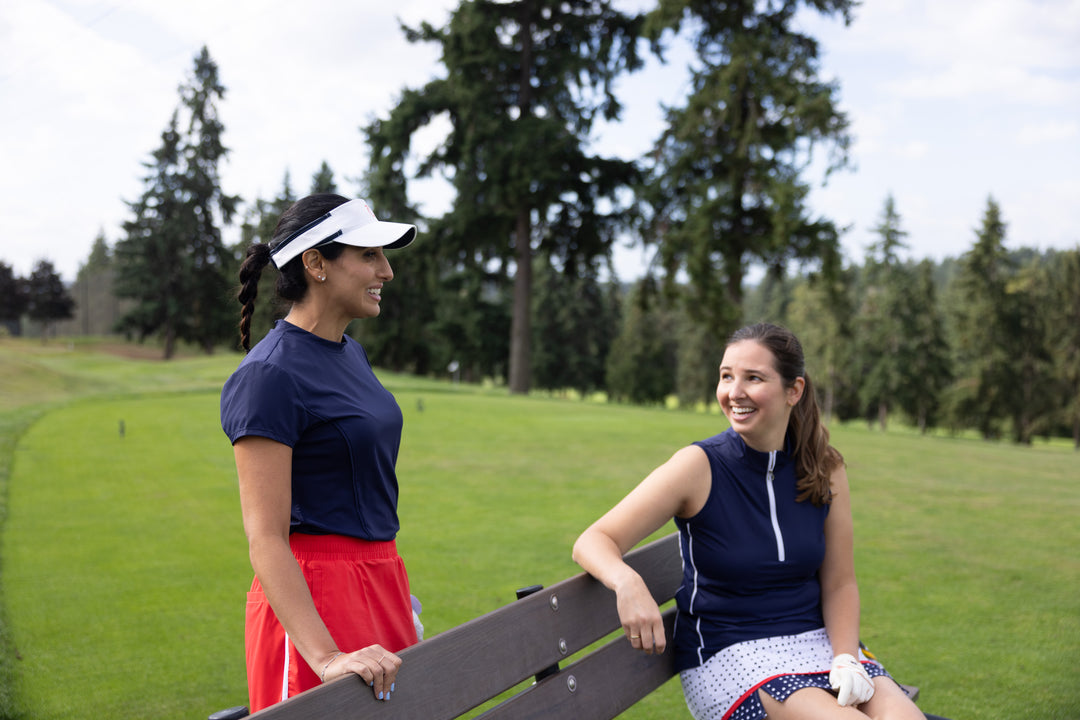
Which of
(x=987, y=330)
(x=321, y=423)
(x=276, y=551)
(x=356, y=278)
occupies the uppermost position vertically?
(x=987, y=330)

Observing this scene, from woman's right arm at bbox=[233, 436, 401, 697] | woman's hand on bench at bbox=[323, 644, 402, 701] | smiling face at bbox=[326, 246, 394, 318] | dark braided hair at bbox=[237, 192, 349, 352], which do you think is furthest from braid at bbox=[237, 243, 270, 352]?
woman's hand on bench at bbox=[323, 644, 402, 701]

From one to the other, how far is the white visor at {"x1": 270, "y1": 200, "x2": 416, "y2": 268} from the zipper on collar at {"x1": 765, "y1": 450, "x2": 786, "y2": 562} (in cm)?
149

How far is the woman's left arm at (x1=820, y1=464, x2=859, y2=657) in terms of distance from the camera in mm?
2943

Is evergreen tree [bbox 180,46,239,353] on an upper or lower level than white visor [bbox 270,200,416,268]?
upper

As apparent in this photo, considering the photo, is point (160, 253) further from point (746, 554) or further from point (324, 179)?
point (746, 554)

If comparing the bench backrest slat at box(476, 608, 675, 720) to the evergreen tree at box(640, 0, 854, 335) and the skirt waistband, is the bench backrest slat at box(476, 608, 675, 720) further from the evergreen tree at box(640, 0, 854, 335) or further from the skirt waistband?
the evergreen tree at box(640, 0, 854, 335)

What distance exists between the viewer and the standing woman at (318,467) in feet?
6.68

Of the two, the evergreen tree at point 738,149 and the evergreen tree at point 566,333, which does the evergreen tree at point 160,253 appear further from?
the evergreen tree at point 738,149

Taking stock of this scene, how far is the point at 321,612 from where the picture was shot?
2.22 metres

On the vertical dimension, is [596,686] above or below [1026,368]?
below

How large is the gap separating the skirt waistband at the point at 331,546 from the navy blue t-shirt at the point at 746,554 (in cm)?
109

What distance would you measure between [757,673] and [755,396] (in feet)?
2.90

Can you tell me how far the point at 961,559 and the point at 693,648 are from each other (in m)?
5.74

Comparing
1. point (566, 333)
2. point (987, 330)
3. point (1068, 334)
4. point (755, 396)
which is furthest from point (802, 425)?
point (566, 333)
